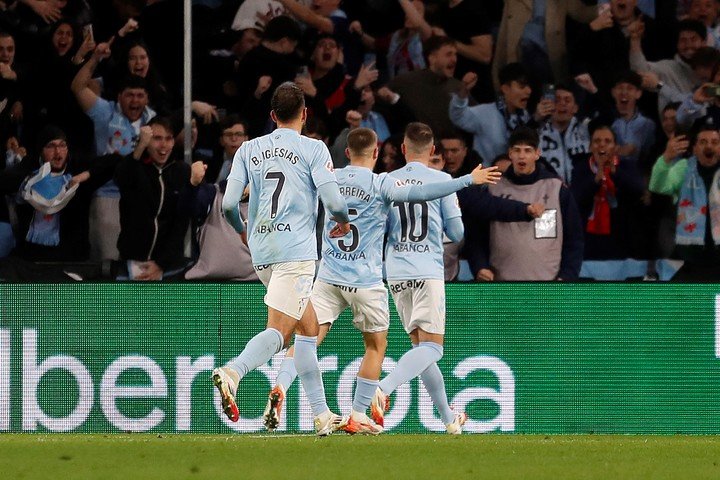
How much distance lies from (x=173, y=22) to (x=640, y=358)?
17.4ft

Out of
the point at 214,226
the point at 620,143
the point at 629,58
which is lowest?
the point at 214,226

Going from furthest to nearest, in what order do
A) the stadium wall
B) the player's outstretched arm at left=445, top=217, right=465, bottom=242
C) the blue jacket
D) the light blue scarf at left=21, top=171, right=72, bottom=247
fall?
the blue jacket, the light blue scarf at left=21, top=171, right=72, bottom=247, the stadium wall, the player's outstretched arm at left=445, top=217, right=465, bottom=242

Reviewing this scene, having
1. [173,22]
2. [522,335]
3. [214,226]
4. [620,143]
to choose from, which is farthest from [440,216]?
[173,22]

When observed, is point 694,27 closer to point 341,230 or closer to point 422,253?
point 422,253

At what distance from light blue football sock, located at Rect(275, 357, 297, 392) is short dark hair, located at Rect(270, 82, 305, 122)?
1.66 meters

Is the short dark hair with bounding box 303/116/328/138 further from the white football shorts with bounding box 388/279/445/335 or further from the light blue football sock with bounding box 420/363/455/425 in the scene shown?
the light blue football sock with bounding box 420/363/455/425

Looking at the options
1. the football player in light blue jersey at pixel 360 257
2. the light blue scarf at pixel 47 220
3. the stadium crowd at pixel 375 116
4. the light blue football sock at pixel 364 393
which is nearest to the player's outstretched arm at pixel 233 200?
the football player in light blue jersey at pixel 360 257

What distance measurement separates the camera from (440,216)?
9758 millimetres

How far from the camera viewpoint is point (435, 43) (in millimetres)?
12531

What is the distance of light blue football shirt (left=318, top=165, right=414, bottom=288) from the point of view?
9414mm

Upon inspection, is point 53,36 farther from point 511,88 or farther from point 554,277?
point 554,277

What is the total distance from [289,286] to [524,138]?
3873 mm

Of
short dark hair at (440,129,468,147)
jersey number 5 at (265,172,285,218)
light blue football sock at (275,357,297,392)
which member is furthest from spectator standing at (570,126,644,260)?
jersey number 5 at (265,172,285,218)

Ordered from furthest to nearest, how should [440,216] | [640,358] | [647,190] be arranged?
[647,190]
[640,358]
[440,216]
